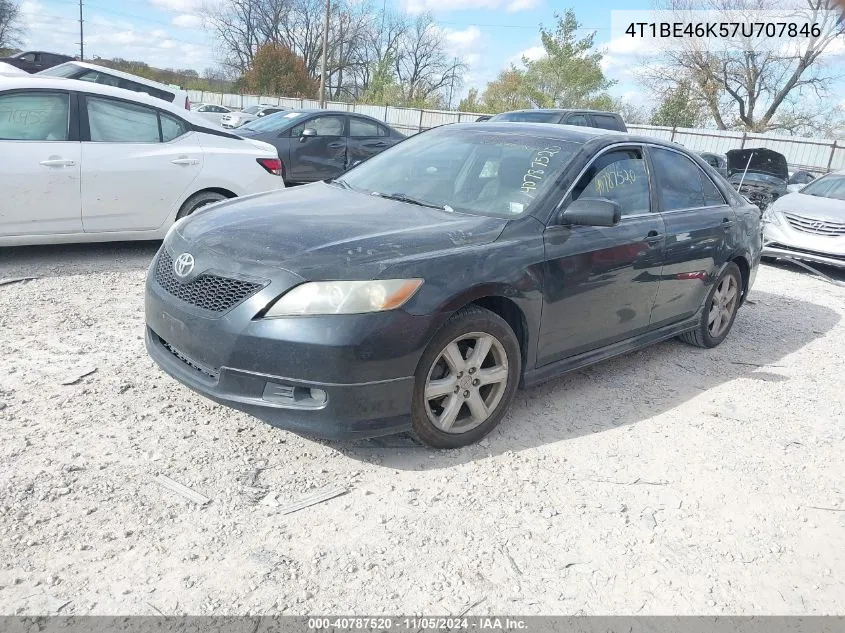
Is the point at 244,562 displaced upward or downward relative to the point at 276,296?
downward

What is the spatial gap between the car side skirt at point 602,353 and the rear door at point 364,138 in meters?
7.73

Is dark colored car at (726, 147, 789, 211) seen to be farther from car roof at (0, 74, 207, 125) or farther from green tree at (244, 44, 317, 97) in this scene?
green tree at (244, 44, 317, 97)

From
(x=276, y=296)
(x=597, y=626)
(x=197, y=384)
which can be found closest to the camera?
(x=597, y=626)

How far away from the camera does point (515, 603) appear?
94.9 inches

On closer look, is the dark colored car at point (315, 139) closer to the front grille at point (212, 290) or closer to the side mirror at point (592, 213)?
the side mirror at point (592, 213)

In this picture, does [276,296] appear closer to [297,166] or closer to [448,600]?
[448,600]

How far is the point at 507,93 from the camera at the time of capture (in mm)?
49406

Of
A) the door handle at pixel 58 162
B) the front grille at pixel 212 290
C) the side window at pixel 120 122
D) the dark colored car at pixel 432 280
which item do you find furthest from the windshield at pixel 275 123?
the front grille at pixel 212 290

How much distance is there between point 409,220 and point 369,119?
364 inches

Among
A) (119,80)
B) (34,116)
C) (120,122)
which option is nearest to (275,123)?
(119,80)

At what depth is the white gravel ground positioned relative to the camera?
2.39m

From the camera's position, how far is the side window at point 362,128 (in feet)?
39.1

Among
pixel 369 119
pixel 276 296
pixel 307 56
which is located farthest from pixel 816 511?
pixel 307 56

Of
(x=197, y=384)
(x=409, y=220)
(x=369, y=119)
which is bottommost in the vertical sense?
(x=197, y=384)
